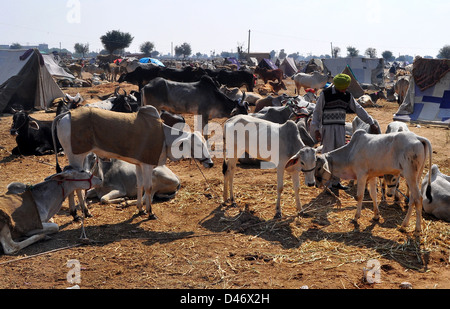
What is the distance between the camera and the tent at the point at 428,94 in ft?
52.6

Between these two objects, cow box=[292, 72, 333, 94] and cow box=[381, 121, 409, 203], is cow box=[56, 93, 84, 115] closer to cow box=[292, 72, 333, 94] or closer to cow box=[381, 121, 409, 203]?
cow box=[381, 121, 409, 203]

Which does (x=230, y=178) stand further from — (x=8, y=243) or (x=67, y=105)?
(x=67, y=105)

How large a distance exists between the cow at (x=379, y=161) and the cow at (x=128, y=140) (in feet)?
6.35

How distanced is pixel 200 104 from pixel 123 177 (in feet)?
15.9

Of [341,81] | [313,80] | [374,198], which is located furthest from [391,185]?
[313,80]

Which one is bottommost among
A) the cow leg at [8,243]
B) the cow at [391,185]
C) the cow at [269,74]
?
the cow leg at [8,243]

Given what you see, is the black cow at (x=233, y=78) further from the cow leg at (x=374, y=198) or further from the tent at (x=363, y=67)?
the cow leg at (x=374, y=198)

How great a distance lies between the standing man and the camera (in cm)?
735

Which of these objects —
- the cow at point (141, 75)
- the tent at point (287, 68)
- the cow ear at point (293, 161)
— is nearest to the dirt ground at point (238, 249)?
the cow ear at point (293, 161)

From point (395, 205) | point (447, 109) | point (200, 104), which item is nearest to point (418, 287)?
point (395, 205)

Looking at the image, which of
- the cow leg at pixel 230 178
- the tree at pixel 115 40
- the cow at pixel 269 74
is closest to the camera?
the cow leg at pixel 230 178

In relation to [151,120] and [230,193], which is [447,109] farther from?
[151,120]

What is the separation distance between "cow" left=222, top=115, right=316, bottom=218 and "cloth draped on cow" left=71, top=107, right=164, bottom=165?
1234 millimetres

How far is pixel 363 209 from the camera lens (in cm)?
717
